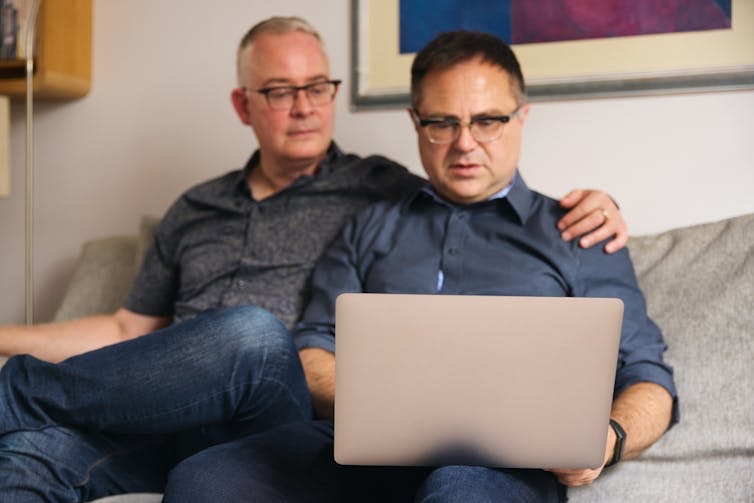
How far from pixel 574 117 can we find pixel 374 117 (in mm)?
517

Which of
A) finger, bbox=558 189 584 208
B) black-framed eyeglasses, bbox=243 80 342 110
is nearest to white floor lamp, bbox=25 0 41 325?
black-framed eyeglasses, bbox=243 80 342 110

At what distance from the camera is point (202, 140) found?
96.7 inches

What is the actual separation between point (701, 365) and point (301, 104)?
3.20ft

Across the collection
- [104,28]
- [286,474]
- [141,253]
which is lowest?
[286,474]

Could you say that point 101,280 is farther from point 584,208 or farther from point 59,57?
point 584,208

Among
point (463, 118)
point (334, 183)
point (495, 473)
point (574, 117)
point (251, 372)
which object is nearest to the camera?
point (495, 473)

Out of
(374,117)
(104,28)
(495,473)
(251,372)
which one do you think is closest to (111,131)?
(104,28)

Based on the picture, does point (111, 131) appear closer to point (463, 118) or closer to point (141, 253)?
point (141, 253)

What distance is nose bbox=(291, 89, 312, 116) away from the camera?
1.86 metres

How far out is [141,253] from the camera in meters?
2.14

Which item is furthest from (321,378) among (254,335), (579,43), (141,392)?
(579,43)

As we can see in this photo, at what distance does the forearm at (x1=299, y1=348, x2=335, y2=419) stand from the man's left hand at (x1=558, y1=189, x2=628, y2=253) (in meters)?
0.48

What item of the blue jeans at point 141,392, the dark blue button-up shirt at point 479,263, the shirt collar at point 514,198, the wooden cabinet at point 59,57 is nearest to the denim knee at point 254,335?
the blue jeans at point 141,392

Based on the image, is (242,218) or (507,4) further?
(507,4)
